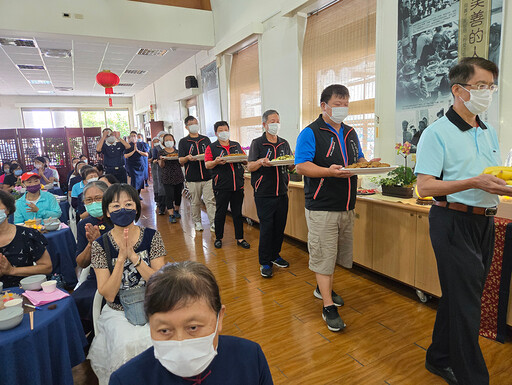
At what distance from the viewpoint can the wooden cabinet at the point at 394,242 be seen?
2742 millimetres

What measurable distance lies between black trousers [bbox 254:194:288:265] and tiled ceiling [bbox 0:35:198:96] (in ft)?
16.4

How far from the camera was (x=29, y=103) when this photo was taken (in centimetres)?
1416

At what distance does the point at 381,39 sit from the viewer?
3396mm

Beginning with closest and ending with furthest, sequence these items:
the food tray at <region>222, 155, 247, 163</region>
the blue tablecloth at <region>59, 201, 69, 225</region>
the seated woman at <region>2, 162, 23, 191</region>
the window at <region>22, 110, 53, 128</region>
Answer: the food tray at <region>222, 155, 247, 163</region> → the blue tablecloth at <region>59, 201, 69, 225</region> → the seated woman at <region>2, 162, 23, 191</region> → the window at <region>22, 110, 53, 128</region>

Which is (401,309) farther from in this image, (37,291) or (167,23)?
(167,23)

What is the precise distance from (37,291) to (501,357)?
2.86 metres

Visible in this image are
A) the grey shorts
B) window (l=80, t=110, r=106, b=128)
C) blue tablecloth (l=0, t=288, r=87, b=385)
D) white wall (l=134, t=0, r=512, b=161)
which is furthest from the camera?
window (l=80, t=110, r=106, b=128)

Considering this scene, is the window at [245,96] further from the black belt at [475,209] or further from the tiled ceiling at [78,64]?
the black belt at [475,209]

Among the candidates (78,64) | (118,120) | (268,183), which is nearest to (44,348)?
(268,183)

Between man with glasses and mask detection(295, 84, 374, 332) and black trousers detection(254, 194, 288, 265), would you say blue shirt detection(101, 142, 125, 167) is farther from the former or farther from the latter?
man with glasses and mask detection(295, 84, 374, 332)

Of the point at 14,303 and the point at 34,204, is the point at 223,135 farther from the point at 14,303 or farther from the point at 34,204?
the point at 14,303

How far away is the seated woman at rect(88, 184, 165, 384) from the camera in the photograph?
1656 mm

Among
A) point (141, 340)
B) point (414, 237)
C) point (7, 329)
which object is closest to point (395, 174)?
point (414, 237)

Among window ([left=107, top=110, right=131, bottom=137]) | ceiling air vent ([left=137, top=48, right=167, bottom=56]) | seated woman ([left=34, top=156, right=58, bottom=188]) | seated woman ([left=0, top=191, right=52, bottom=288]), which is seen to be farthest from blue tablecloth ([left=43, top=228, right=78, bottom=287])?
window ([left=107, top=110, right=131, bottom=137])
